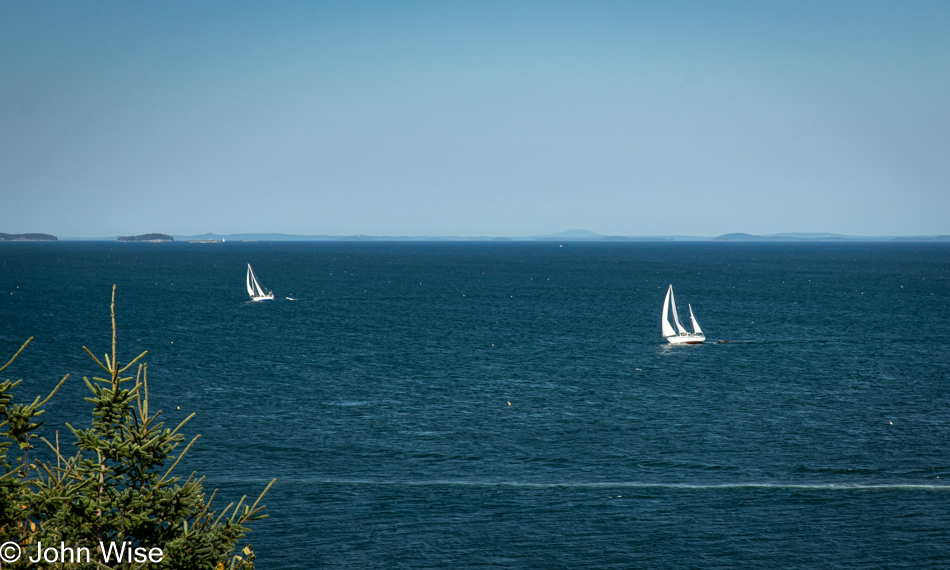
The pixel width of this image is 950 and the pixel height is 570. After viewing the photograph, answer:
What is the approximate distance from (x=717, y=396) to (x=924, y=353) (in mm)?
38343

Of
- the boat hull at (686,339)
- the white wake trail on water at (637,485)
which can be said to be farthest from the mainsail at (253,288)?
the white wake trail on water at (637,485)

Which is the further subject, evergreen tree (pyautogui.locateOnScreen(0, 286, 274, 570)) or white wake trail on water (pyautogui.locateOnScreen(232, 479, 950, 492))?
white wake trail on water (pyautogui.locateOnScreen(232, 479, 950, 492))

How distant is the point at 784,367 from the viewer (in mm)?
86875

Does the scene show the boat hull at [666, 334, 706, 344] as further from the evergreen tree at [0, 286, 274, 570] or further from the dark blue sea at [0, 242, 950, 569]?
the evergreen tree at [0, 286, 274, 570]

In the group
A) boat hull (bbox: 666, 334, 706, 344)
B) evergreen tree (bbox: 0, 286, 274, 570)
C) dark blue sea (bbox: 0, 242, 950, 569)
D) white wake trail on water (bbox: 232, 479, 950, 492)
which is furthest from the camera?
boat hull (bbox: 666, 334, 706, 344)

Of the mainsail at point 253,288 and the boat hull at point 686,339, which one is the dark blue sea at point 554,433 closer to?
the boat hull at point 686,339

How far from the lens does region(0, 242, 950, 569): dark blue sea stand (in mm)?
40344

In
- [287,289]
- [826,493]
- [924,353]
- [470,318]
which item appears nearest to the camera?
[826,493]

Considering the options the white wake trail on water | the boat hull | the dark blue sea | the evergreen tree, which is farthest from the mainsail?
the evergreen tree

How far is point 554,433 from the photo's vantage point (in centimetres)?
5900

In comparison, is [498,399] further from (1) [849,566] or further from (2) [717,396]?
(1) [849,566]

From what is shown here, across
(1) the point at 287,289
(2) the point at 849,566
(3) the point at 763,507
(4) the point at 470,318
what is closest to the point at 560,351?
(4) the point at 470,318

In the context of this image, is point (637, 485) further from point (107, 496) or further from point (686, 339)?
point (686, 339)

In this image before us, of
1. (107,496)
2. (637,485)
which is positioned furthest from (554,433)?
(107,496)
